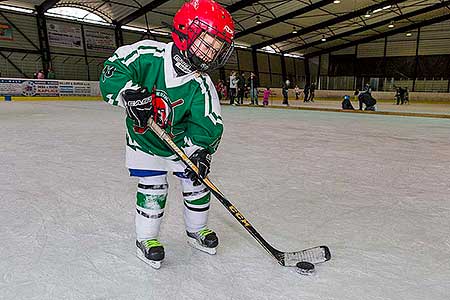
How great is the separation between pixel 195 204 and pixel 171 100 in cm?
43

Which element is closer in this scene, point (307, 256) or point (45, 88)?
point (307, 256)

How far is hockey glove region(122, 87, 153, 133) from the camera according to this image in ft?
3.98

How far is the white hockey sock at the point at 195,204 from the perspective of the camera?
4.78 ft

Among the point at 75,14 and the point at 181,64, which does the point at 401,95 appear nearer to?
the point at 75,14

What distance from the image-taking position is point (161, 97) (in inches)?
52.1

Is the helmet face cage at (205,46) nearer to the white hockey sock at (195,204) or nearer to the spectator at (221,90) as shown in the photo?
the white hockey sock at (195,204)

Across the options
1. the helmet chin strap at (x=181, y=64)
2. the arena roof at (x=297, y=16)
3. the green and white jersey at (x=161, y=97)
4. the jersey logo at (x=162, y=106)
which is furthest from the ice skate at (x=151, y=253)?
the arena roof at (x=297, y=16)

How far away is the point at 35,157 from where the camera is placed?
3227 millimetres

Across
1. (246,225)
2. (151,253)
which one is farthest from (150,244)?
(246,225)

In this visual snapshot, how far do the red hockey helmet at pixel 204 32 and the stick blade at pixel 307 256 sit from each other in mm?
774

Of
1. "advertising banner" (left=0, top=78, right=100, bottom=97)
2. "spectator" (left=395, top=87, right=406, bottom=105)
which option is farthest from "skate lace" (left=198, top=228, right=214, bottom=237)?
"spectator" (left=395, top=87, right=406, bottom=105)

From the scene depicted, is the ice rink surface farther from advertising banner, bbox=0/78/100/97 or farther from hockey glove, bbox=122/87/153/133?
advertising banner, bbox=0/78/100/97

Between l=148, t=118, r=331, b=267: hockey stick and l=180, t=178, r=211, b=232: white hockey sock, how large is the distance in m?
0.09

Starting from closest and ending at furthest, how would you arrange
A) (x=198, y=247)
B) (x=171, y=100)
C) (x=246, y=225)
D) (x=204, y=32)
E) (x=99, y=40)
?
1. (x=204, y=32)
2. (x=171, y=100)
3. (x=246, y=225)
4. (x=198, y=247)
5. (x=99, y=40)
